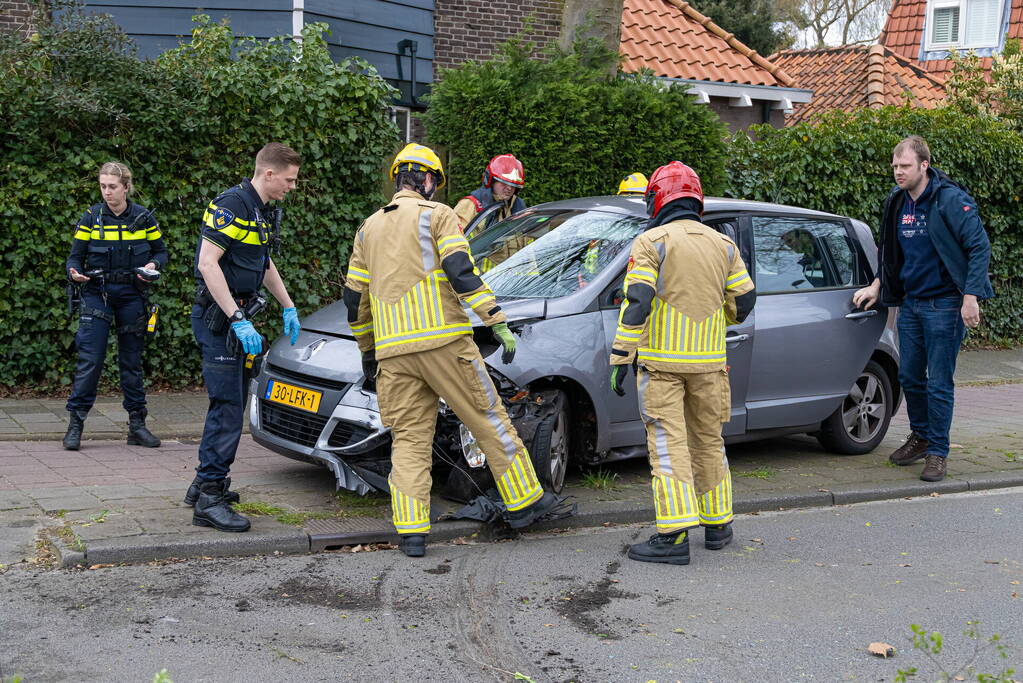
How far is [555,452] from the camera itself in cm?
617

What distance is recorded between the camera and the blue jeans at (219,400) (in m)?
5.48

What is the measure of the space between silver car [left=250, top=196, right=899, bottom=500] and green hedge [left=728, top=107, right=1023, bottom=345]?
4668 mm

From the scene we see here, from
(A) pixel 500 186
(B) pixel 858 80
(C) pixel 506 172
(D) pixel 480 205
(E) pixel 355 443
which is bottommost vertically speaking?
(E) pixel 355 443

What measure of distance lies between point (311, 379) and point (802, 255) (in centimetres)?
348

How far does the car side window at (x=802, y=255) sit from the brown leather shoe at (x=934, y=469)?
A: 4.27 feet

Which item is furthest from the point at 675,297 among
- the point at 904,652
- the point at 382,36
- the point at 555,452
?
the point at 382,36

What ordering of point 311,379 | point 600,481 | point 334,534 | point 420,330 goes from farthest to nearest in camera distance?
point 600,481
point 311,379
point 334,534
point 420,330

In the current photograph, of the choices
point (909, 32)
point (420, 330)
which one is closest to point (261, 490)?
point (420, 330)

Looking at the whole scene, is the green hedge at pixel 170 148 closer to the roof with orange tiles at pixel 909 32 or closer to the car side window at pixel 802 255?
the car side window at pixel 802 255

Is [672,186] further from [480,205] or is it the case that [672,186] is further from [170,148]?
[170,148]

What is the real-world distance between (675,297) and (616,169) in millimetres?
5434

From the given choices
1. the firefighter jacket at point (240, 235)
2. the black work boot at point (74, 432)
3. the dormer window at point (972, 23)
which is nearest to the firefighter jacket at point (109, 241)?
the black work boot at point (74, 432)

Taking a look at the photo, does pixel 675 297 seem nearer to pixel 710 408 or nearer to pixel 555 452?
pixel 710 408

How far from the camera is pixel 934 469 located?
7297 millimetres
